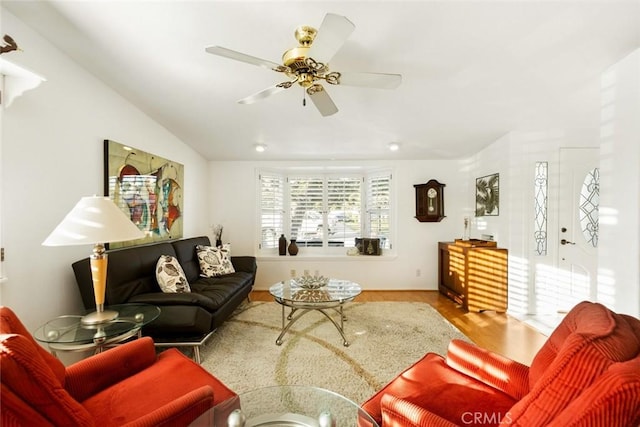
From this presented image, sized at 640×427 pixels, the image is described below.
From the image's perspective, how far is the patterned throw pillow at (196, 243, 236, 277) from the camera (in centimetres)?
348

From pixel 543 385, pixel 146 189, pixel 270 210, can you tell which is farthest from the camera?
pixel 270 210

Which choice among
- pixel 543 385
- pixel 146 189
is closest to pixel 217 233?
pixel 146 189

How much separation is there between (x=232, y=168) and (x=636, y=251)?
185 inches

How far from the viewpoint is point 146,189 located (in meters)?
2.96

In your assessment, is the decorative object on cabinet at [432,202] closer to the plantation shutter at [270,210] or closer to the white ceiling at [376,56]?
the white ceiling at [376,56]

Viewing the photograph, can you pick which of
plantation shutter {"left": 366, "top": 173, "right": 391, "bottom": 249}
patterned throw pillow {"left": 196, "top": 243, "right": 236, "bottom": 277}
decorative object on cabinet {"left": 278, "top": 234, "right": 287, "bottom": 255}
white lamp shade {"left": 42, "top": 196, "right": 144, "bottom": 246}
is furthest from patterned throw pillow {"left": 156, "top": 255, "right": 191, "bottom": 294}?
plantation shutter {"left": 366, "top": 173, "right": 391, "bottom": 249}

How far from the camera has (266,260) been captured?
15.0 feet

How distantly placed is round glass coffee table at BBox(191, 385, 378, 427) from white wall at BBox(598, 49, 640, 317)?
2.05 m

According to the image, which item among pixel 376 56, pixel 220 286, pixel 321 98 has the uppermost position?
pixel 376 56

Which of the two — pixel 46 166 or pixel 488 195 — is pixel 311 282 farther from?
pixel 488 195

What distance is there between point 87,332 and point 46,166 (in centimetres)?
114

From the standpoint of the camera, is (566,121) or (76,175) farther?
(566,121)

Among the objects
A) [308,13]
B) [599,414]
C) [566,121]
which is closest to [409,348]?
[599,414]

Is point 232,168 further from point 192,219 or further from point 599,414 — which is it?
point 599,414
